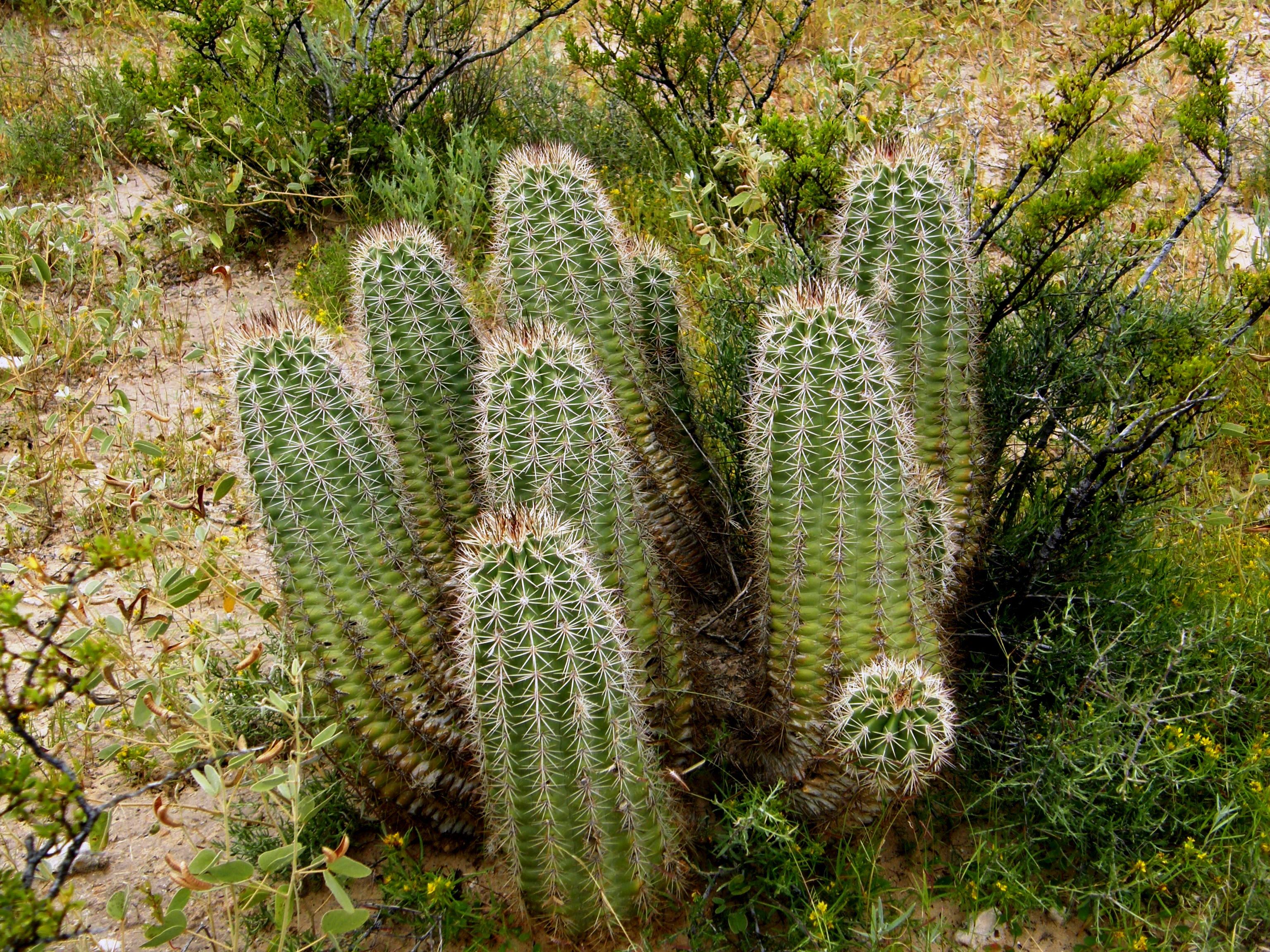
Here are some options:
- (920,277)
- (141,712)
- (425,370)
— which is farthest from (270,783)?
(920,277)

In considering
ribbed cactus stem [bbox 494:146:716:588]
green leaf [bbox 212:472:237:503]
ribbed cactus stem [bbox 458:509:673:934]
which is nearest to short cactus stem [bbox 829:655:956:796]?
ribbed cactus stem [bbox 458:509:673:934]

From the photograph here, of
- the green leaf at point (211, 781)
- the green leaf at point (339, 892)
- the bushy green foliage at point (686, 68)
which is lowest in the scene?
the green leaf at point (339, 892)

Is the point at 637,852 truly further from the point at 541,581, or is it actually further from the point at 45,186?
the point at 45,186

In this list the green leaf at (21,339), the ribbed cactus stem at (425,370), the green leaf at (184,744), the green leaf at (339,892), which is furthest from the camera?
the green leaf at (21,339)

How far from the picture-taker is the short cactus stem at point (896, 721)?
7.66 ft

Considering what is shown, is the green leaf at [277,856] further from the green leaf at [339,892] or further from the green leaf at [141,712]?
the green leaf at [141,712]

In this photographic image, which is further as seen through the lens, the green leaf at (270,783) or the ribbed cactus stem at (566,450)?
the ribbed cactus stem at (566,450)

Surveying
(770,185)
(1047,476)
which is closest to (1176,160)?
(1047,476)

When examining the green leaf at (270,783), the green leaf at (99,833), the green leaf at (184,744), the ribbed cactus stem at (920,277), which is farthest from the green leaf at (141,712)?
the ribbed cactus stem at (920,277)

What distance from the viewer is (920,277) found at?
292 cm

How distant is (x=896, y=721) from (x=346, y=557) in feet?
4.81

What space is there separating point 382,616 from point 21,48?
718 centimetres

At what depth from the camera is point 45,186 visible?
628 centimetres

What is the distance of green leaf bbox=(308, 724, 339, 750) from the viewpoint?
7.84ft
